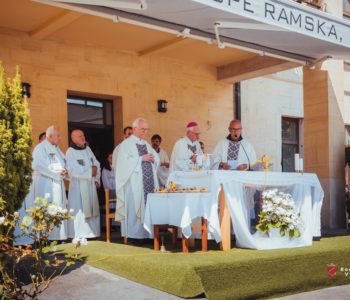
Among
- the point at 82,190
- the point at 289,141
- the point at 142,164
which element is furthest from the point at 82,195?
the point at 289,141

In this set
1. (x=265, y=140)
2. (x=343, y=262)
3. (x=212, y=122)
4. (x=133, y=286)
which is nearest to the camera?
(x=133, y=286)

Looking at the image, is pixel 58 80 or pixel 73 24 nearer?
pixel 73 24

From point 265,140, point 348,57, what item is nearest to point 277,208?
point 348,57

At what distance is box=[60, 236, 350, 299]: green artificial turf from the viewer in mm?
5434

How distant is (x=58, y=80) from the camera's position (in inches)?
404

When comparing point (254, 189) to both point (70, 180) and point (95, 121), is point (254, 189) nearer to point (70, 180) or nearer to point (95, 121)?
point (70, 180)

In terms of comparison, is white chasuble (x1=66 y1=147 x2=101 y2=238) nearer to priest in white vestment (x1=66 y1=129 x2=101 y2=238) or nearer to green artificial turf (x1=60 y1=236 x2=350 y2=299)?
priest in white vestment (x1=66 y1=129 x2=101 y2=238)

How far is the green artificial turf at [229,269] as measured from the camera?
17.8 feet

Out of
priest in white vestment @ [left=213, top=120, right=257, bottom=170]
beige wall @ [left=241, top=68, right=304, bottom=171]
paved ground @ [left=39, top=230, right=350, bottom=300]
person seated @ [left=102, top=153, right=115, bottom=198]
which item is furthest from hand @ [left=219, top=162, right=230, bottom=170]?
beige wall @ [left=241, top=68, right=304, bottom=171]

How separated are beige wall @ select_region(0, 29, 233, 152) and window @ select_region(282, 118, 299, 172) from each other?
249 cm

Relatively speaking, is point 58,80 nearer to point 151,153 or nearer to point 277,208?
point 151,153

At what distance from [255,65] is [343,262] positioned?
18.7 feet

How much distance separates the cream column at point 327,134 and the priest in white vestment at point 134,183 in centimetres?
403

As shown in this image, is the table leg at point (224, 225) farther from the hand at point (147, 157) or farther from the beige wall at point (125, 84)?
the beige wall at point (125, 84)
